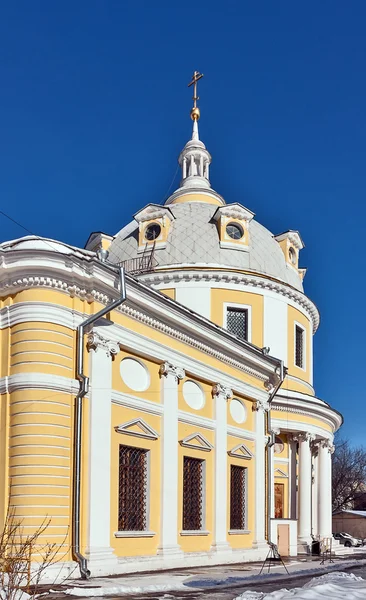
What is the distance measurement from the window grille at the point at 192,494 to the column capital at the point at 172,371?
2111 mm

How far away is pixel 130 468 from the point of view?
677 inches

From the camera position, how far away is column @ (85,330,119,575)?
A: 50.2 ft

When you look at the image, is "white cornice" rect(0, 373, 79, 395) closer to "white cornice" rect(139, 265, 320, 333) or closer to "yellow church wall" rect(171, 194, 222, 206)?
"white cornice" rect(139, 265, 320, 333)

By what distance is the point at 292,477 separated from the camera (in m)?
29.5

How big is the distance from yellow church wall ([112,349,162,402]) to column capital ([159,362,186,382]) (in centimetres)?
12

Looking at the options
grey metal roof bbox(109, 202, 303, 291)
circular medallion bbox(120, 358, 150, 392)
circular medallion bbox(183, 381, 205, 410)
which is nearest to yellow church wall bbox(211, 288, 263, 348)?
grey metal roof bbox(109, 202, 303, 291)


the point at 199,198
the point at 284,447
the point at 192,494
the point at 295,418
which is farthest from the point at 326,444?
the point at 192,494

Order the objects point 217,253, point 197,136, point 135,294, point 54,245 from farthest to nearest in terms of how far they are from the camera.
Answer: point 197,136 → point 217,253 → point 135,294 → point 54,245

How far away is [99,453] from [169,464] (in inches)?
115

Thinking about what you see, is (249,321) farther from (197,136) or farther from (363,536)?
(363,536)

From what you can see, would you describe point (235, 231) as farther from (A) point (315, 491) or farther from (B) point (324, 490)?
(A) point (315, 491)

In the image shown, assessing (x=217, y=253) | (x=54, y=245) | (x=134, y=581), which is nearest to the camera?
(x=134, y=581)

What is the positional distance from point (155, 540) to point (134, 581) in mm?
3223

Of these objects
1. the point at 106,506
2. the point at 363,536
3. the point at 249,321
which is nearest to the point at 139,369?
the point at 106,506
